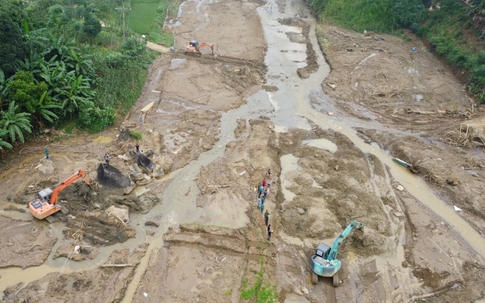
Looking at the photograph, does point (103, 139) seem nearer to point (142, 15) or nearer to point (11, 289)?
point (11, 289)

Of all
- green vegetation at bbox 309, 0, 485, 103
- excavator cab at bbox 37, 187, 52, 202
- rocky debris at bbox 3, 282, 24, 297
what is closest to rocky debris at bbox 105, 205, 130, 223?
excavator cab at bbox 37, 187, 52, 202

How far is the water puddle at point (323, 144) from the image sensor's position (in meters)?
25.1

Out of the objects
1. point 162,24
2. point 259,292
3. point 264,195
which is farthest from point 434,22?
point 259,292

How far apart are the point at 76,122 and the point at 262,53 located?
2161 centimetres

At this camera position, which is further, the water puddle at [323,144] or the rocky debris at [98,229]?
the water puddle at [323,144]

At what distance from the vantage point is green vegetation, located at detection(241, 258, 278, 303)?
1481 centimetres

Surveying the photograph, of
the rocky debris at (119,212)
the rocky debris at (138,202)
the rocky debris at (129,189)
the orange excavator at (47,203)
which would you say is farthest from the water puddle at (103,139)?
the rocky debris at (119,212)

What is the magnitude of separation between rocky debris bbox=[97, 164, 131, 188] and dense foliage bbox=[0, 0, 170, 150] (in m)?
5.29

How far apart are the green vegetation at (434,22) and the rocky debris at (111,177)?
98.0 feet

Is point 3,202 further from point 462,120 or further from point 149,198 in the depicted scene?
point 462,120

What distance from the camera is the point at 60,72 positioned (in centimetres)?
2388

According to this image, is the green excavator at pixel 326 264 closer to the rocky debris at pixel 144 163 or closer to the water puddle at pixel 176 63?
the rocky debris at pixel 144 163

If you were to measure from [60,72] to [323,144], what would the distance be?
19.2m

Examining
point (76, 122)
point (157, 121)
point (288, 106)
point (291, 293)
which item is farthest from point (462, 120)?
point (76, 122)
